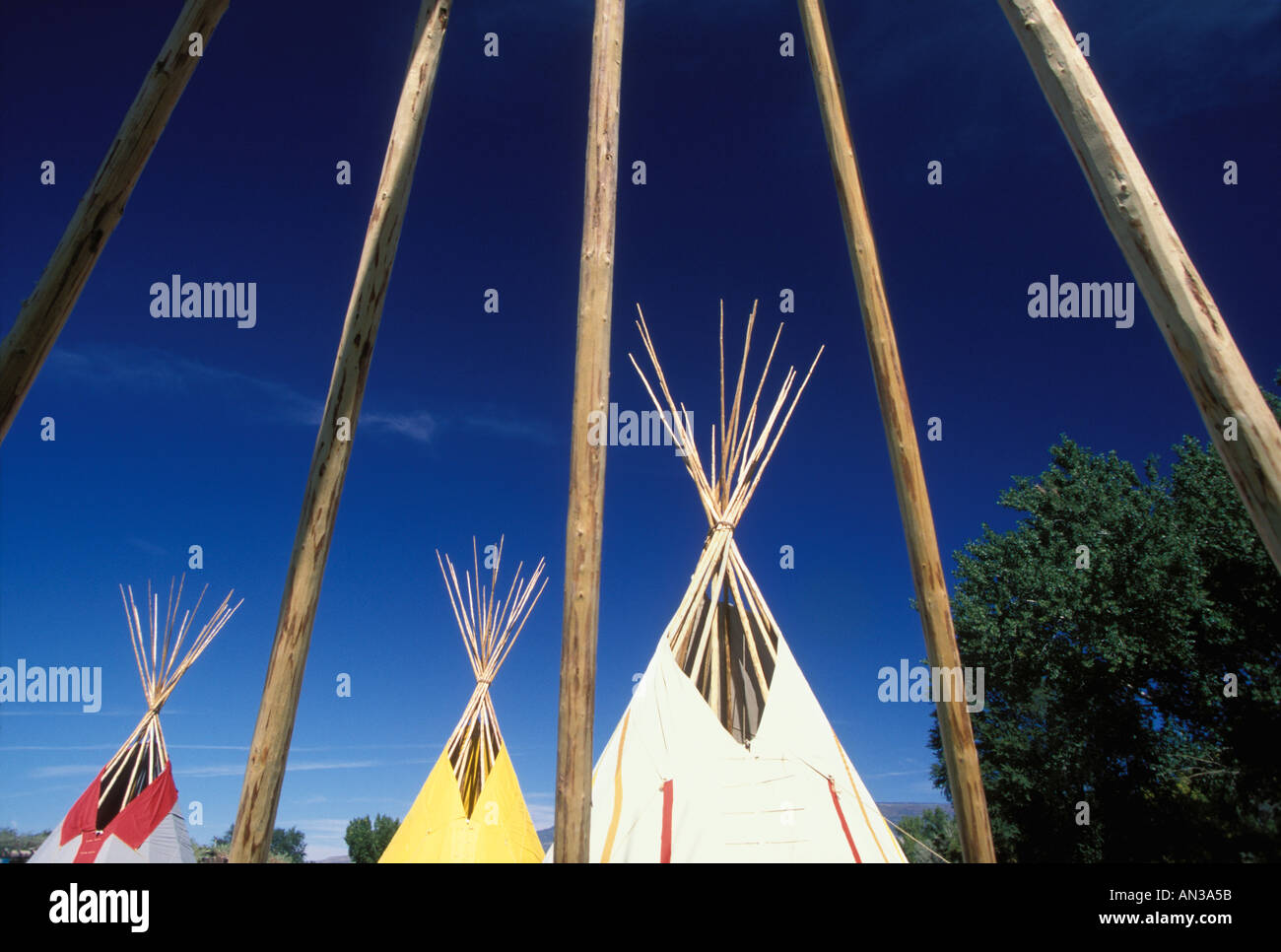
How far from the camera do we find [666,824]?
3.45 meters

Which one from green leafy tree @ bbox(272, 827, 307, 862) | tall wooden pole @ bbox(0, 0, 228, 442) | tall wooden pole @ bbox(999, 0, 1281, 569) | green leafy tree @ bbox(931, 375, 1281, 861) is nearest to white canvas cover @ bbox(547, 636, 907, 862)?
tall wooden pole @ bbox(999, 0, 1281, 569)

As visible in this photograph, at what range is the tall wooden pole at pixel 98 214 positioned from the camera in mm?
1723

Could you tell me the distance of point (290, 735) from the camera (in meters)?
1.87

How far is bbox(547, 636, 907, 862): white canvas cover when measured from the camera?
3.35 metres

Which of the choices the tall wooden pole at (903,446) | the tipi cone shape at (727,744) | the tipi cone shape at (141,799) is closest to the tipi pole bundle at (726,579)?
the tipi cone shape at (727,744)

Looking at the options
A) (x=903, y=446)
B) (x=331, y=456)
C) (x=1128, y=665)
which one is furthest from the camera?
(x=1128, y=665)

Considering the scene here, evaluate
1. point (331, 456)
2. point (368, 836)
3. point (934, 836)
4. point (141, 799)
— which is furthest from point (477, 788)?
point (368, 836)

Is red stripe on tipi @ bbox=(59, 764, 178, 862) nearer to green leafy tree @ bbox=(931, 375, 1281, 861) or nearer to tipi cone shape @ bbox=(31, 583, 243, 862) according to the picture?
tipi cone shape @ bbox=(31, 583, 243, 862)

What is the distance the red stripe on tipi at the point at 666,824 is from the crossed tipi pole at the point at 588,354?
1493 millimetres

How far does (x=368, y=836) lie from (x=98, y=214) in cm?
2057

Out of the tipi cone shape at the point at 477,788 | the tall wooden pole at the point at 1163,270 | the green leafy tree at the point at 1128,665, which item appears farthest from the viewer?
the green leafy tree at the point at 1128,665

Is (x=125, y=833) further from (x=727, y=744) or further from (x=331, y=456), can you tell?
(x=331, y=456)

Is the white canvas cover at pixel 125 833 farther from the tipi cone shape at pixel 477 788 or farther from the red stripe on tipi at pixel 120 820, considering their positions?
the tipi cone shape at pixel 477 788
